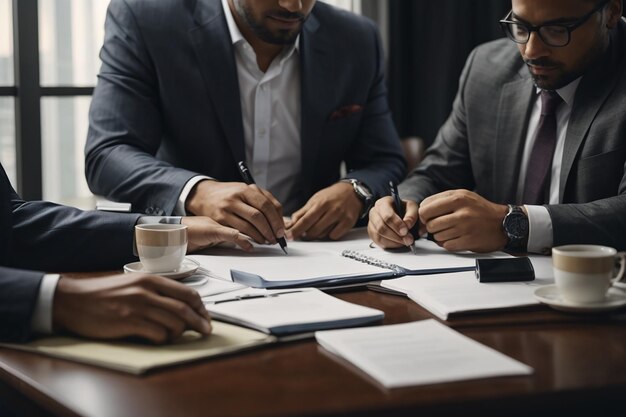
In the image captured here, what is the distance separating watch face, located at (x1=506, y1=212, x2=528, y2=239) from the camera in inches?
69.9

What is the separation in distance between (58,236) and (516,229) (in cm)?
92

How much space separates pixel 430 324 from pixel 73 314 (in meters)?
0.51

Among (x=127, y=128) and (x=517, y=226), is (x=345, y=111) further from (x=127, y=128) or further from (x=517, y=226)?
(x=517, y=226)

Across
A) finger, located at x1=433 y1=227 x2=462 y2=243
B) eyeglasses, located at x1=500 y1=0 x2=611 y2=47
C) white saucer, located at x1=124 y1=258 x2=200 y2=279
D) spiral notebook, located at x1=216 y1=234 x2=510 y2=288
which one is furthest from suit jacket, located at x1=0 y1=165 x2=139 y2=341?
eyeglasses, located at x1=500 y1=0 x2=611 y2=47

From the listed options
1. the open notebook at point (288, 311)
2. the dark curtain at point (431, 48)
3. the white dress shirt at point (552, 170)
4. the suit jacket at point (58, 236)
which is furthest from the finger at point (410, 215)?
the dark curtain at point (431, 48)

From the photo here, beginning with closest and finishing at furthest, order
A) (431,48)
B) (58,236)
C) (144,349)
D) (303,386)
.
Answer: (303,386) → (144,349) → (58,236) → (431,48)

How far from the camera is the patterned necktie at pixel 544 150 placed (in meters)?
2.18

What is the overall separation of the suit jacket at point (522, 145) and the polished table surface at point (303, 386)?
2.15ft

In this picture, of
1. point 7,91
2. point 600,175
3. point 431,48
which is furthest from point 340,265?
point 431,48

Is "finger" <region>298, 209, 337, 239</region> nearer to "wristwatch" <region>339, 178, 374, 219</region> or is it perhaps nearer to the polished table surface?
"wristwatch" <region>339, 178, 374, 219</region>

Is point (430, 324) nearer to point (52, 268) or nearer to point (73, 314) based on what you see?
point (73, 314)

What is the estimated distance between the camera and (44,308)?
1.19 m

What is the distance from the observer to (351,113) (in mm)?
2559

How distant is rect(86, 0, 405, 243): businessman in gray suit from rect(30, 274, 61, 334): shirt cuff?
2.66ft
